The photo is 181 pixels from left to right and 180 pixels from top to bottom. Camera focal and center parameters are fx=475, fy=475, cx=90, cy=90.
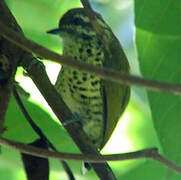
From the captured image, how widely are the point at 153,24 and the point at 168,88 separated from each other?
966mm

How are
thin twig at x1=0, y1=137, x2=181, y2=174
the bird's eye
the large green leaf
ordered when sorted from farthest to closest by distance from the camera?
the bird's eye, the large green leaf, thin twig at x1=0, y1=137, x2=181, y2=174

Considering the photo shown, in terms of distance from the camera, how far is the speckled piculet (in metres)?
2.44

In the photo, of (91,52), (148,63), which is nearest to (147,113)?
(91,52)

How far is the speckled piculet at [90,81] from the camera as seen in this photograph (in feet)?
8.01

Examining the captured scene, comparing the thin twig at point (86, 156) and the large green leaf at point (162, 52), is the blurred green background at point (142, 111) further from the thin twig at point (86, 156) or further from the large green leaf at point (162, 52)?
the thin twig at point (86, 156)

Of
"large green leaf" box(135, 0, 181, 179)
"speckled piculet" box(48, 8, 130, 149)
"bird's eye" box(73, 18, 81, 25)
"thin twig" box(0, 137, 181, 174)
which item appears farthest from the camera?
"bird's eye" box(73, 18, 81, 25)

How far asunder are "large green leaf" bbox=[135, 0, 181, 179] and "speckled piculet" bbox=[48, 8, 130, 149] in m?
0.66

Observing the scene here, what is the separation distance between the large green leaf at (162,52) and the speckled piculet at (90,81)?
2.18ft

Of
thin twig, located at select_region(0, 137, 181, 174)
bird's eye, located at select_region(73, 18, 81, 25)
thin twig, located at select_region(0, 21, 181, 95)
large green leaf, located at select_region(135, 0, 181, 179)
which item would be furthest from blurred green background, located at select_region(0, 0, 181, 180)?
thin twig, located at select_region(0, 21, 181, 95)

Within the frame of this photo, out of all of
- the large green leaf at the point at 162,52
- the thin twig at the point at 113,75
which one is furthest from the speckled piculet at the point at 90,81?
the thin twig at the point at 113,75

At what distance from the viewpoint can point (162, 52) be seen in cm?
177

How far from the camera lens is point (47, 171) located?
4.34ft

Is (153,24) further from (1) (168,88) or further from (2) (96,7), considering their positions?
(2) (96,7)

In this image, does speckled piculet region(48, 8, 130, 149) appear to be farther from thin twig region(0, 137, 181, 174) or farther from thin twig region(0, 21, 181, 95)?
thin twig region(0, 21, 181, 95)
